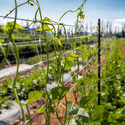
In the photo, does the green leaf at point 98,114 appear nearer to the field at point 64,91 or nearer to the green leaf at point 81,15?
the field at point 64,91

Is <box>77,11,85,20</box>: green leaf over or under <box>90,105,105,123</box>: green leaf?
over

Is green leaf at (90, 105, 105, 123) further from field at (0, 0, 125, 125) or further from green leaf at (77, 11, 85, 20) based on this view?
green leaf at (77, 11, 85, 20)

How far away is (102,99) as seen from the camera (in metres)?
1.86

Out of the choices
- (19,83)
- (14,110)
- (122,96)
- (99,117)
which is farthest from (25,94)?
(99,117)

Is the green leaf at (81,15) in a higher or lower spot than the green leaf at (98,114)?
higher

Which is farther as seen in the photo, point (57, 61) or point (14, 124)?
point (14, 124)

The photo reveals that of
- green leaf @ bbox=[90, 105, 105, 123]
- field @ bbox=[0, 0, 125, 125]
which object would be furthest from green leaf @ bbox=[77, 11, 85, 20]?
green leaf @ bbox=[90, 105, 105, 123]

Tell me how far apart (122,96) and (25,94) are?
1.51 m

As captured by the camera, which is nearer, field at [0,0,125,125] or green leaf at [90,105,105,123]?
field at [0,0,125,125]

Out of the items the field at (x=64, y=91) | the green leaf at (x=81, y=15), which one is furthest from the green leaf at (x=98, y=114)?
the green leaf at (x=81, y=15)

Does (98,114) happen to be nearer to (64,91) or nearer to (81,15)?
(64,91)

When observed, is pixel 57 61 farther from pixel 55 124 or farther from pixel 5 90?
pixel 5 90

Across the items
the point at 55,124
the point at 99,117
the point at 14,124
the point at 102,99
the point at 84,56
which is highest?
the point at 84,56

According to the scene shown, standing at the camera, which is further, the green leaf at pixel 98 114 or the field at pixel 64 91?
the green leaf at pixel 98 114
